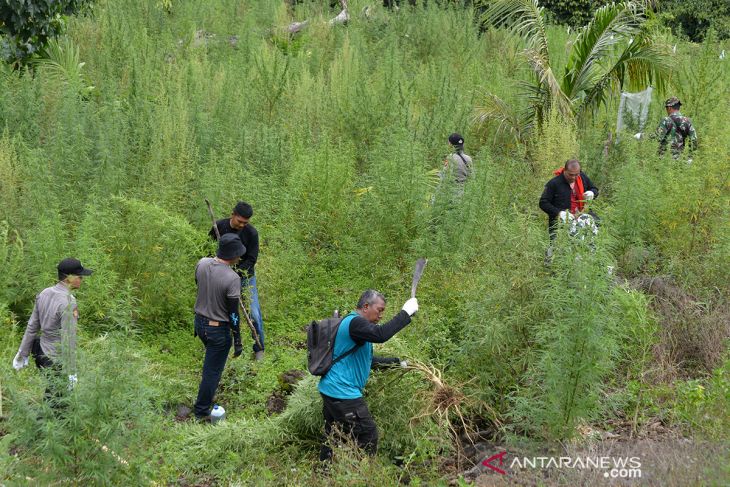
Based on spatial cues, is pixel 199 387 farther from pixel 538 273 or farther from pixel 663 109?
pixel 663 109

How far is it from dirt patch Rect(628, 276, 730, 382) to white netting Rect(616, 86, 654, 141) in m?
5.20

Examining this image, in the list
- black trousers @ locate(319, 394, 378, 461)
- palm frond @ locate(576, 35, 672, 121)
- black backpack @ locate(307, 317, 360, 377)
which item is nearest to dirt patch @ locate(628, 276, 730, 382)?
black trousers @ locate(319, 394, 378, 461)

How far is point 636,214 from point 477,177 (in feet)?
6.08

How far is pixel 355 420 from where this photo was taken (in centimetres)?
581

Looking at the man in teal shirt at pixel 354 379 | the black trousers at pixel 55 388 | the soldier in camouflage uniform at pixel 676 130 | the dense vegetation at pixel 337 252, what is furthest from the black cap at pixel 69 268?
the soldier in camouflage uniform at pixel 676 130

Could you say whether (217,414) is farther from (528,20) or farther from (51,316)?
(528,20)

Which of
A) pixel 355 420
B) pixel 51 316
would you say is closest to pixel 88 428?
pixel 51 316

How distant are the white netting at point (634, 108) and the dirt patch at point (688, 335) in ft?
17.1

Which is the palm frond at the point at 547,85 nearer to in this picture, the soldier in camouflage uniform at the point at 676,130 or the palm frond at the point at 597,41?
the palm frond at the point at 597,41

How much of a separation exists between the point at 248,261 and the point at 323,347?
2.29 m

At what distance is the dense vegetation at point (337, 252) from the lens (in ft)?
18.8

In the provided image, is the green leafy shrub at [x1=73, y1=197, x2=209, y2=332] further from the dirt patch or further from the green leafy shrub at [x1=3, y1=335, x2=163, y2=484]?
the dirt patch

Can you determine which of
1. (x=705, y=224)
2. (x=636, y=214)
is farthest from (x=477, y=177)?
(x=705, y=224)

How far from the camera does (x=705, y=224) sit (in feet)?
30.8
